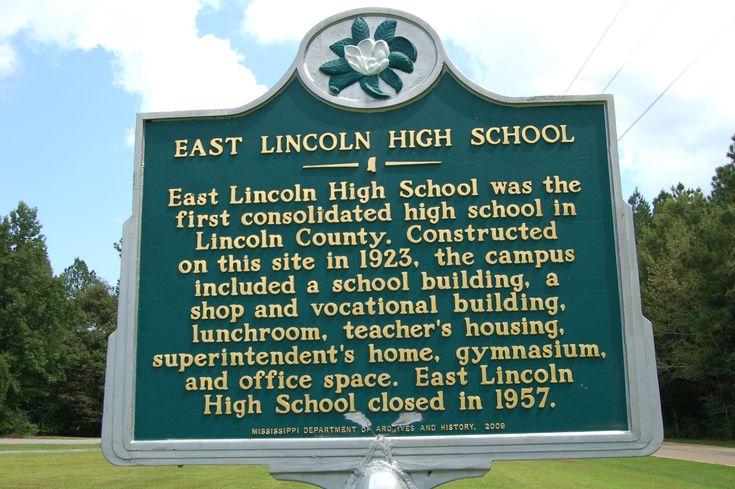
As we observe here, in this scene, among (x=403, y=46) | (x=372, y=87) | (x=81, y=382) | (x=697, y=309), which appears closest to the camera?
(x=372, y=87)

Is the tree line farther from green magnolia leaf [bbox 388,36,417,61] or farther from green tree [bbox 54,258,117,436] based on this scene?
green magnolia leaf [bbox 388,36,417,61]

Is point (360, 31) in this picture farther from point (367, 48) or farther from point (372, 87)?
point (372, 87)

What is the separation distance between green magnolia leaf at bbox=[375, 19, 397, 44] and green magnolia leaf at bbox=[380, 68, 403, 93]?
0.80 feet

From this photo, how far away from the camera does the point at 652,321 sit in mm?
40031

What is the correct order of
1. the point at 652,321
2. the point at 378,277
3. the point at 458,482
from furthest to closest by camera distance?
the point at 652,321 < the point at 458,482 < the point at 378,277

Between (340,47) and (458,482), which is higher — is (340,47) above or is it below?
above

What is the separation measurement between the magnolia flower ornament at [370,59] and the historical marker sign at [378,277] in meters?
0.01

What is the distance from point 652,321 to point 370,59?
3916cm

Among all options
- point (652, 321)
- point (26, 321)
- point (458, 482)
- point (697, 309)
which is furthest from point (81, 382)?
point (458, 482)

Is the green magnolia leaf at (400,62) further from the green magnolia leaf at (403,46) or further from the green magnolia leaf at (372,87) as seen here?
the green magnolia leaf at (372,87)

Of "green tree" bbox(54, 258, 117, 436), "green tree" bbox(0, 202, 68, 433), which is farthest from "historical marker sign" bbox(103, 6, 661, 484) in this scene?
"green tree" bbox(54, 258, 117, 436)

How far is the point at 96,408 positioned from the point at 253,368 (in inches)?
1907

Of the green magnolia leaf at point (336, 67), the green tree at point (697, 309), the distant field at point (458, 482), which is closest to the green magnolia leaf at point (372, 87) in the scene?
the green magnolia leaf at point (336, 67)

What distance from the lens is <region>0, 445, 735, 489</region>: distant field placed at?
491 inches
